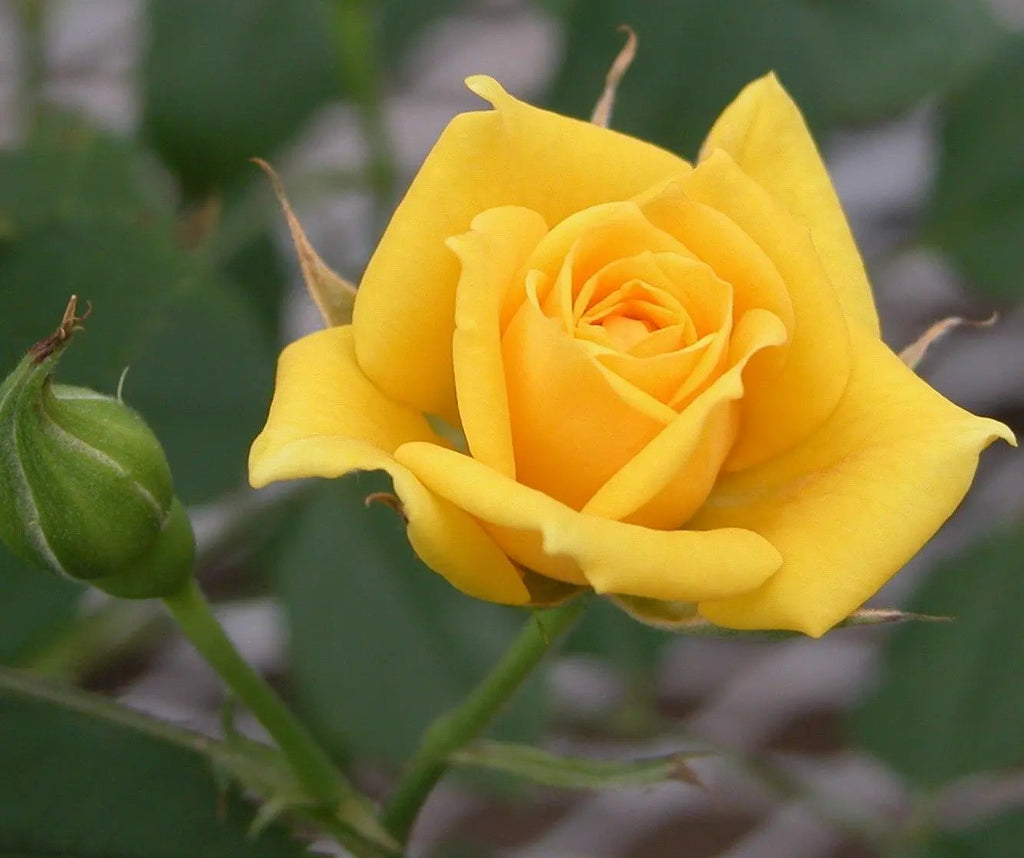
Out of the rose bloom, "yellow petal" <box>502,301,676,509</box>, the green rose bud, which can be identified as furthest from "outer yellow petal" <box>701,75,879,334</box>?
the green rose bud

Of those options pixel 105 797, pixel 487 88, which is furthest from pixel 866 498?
pixel 105 797

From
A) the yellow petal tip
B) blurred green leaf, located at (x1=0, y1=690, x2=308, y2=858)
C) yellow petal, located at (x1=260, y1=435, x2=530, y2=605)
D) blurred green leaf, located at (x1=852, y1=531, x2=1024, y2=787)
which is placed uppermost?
the yellow petal tip

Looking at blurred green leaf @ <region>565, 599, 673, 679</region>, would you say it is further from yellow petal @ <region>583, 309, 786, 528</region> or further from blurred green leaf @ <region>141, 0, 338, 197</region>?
yellow petal @ <region>583, 309, 786, 528</region>

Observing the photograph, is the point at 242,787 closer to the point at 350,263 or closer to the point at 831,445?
the point at 831,445

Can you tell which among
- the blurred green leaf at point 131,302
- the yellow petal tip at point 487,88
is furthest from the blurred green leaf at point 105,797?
the yellow petal tip at point 487,88

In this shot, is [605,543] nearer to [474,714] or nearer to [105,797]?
[474,714]

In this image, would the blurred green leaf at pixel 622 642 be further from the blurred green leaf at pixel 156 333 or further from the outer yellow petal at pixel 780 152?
the outer yellow petal at pixel 780 152
